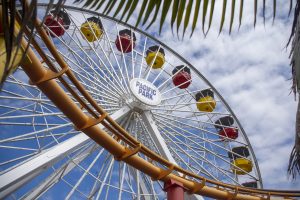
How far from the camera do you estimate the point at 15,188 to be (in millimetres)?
8703

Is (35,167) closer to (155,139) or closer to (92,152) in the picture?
(155,139)

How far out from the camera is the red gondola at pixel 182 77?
16.5 metres

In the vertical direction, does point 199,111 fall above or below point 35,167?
above

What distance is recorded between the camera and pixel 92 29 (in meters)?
14.4

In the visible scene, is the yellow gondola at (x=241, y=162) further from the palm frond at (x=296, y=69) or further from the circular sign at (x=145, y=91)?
the palm frond at (x=296, y=69)

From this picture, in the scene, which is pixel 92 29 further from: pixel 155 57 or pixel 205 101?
pixel 205 101

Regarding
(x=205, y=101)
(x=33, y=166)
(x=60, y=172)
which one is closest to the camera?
(x=33, y=166)

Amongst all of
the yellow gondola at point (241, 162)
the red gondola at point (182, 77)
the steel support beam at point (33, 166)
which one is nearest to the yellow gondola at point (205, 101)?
the red gondola at point (182, 77)

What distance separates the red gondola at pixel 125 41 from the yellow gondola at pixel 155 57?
41.5 inches

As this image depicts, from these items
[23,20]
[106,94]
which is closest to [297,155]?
[23,20]

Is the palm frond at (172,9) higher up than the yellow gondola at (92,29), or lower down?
lower down

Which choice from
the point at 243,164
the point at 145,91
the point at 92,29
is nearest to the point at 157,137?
the point at 145,91

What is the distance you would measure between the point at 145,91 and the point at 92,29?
3.07 meters

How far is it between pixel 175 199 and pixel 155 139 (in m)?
3.10
